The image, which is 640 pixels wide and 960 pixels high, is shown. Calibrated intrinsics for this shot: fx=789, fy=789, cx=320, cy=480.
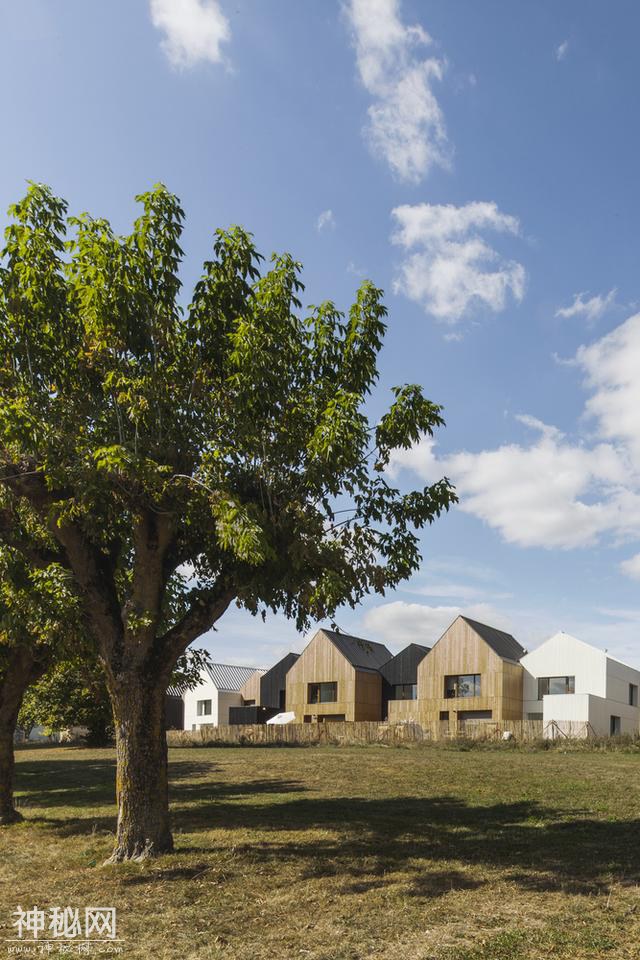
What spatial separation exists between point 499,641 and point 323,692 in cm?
1469

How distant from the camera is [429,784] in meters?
23.5

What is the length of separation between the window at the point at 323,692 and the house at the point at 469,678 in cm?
743

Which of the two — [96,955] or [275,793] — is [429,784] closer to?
[275,793]

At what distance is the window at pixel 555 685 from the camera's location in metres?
54.5

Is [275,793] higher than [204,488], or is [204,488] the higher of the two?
[204,488]

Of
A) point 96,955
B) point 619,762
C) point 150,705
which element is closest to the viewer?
point 96,955

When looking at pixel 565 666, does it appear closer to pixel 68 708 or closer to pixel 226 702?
pixel 68 708

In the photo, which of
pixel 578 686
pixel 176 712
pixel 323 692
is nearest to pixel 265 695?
pixel 323 692

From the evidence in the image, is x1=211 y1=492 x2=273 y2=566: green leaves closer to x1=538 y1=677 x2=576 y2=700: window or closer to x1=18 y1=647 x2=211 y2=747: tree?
x1=18 y1=647 x2=211 y2=747: tree

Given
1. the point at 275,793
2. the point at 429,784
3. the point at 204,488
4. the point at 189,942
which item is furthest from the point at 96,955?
the point at 429,784

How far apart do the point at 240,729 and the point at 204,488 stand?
135 ft

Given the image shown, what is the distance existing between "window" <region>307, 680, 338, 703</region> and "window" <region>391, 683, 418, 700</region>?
5.10 m

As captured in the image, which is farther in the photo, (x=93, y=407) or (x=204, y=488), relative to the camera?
(x=93, y=407)
